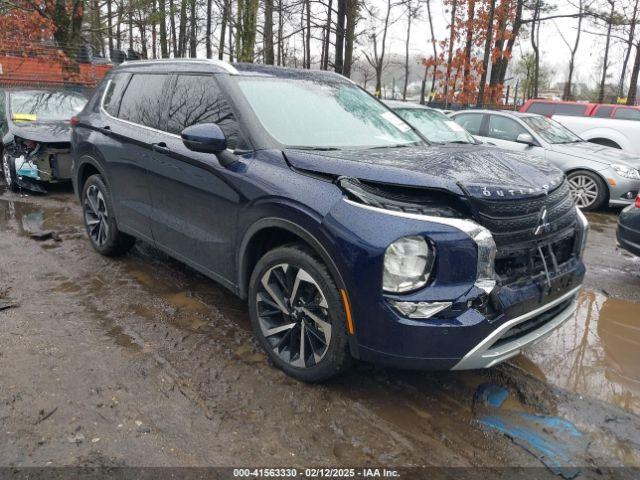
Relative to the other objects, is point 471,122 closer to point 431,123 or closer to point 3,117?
point 431,123

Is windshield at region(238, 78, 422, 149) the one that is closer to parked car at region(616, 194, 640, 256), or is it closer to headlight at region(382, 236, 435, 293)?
headlight at region(382, 236, 435, 293)

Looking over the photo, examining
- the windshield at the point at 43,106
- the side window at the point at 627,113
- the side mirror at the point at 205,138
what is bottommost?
the side mirror at the point at 205,138

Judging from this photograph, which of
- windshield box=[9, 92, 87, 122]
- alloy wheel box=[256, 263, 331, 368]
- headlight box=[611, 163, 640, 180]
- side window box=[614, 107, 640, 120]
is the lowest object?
alloy wheel box=[256, 263, 331, 368]

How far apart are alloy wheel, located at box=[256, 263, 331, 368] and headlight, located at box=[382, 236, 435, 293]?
46 cm

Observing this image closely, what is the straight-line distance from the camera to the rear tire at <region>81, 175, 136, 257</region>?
4.95m

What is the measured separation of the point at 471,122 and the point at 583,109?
6572 millimetres

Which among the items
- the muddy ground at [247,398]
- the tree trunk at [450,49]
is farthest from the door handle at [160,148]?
the tree trunk at [450,49]

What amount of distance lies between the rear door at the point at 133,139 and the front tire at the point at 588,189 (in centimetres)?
695

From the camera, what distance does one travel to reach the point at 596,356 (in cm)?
363

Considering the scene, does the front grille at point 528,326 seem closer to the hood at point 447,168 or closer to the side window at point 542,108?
the hood at point 447,168

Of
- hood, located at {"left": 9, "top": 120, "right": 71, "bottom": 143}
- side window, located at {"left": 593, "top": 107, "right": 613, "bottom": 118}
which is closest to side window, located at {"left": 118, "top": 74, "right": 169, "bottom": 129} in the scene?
hood, located at {"left": 9, "top": 120, "right": 71, "bottom": 143}

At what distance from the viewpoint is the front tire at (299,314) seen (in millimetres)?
2777

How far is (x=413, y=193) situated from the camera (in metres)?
2.64

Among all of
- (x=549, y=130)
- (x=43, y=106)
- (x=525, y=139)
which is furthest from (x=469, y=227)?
(x=43, y=106)
